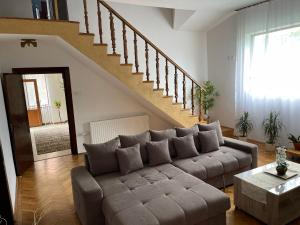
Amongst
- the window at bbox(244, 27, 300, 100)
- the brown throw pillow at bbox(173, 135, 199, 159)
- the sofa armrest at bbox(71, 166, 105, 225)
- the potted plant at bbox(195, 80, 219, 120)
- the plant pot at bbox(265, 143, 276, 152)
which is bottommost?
the plant pot at bbox(265, 143, 276, 152)

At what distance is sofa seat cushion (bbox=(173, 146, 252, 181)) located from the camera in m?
2.98

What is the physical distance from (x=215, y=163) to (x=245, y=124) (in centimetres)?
256

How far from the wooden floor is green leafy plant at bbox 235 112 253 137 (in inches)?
23.7

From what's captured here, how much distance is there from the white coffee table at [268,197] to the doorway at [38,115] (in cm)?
362

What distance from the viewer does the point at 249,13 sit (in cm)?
496

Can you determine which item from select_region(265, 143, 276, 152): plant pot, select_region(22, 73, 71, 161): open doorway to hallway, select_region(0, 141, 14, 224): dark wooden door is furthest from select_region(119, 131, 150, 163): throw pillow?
select_region(22, 73, 71, 161): open doorway to hallway

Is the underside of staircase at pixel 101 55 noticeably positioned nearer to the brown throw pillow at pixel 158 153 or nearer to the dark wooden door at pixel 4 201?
the brown throw pillow at pixel 158 153

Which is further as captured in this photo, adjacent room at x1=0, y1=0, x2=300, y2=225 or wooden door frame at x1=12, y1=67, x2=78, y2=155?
wooden door frame at x1=12, y1=67, x2=78, y2=155

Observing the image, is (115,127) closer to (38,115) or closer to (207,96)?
(207,96)

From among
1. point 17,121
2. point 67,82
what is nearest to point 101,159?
point 17,121

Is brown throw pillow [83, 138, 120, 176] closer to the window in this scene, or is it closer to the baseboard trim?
the baseboard trim

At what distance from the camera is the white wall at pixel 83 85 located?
14.2ft

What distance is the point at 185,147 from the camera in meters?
3.33

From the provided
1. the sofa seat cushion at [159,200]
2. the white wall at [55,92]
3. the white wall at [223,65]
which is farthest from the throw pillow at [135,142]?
the white wall at [55,92]
